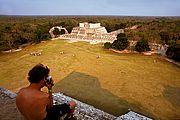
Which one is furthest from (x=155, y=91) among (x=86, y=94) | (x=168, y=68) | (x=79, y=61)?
(x=79, y=61)

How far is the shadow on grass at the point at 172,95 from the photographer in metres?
9.79

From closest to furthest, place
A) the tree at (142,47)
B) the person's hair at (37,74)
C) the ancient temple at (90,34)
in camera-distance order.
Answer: the person's hair at (37,74) → the tree at (142,47) → the ancient temple at (90,34)

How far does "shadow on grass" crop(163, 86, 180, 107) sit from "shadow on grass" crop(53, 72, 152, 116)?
1.73 m

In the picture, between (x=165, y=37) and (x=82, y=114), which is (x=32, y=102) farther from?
(x=165, y=37)

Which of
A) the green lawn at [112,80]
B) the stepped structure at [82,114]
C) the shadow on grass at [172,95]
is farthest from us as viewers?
the shadow on grass at [172,95]

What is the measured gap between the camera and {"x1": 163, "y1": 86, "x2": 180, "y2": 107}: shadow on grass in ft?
32.1

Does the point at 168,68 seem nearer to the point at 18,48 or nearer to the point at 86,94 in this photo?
the point at 86,94

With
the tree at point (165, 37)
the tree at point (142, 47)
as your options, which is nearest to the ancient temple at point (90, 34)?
the tree at point (165, 37)

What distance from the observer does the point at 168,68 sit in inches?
613

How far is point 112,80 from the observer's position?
42.0 feet

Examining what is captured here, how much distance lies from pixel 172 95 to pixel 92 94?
→ 13.5 ft

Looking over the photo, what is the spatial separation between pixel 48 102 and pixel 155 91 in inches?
364

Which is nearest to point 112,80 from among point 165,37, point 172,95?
point 172,95

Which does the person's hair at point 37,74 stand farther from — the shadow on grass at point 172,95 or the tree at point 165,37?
the tree at point 165,37
